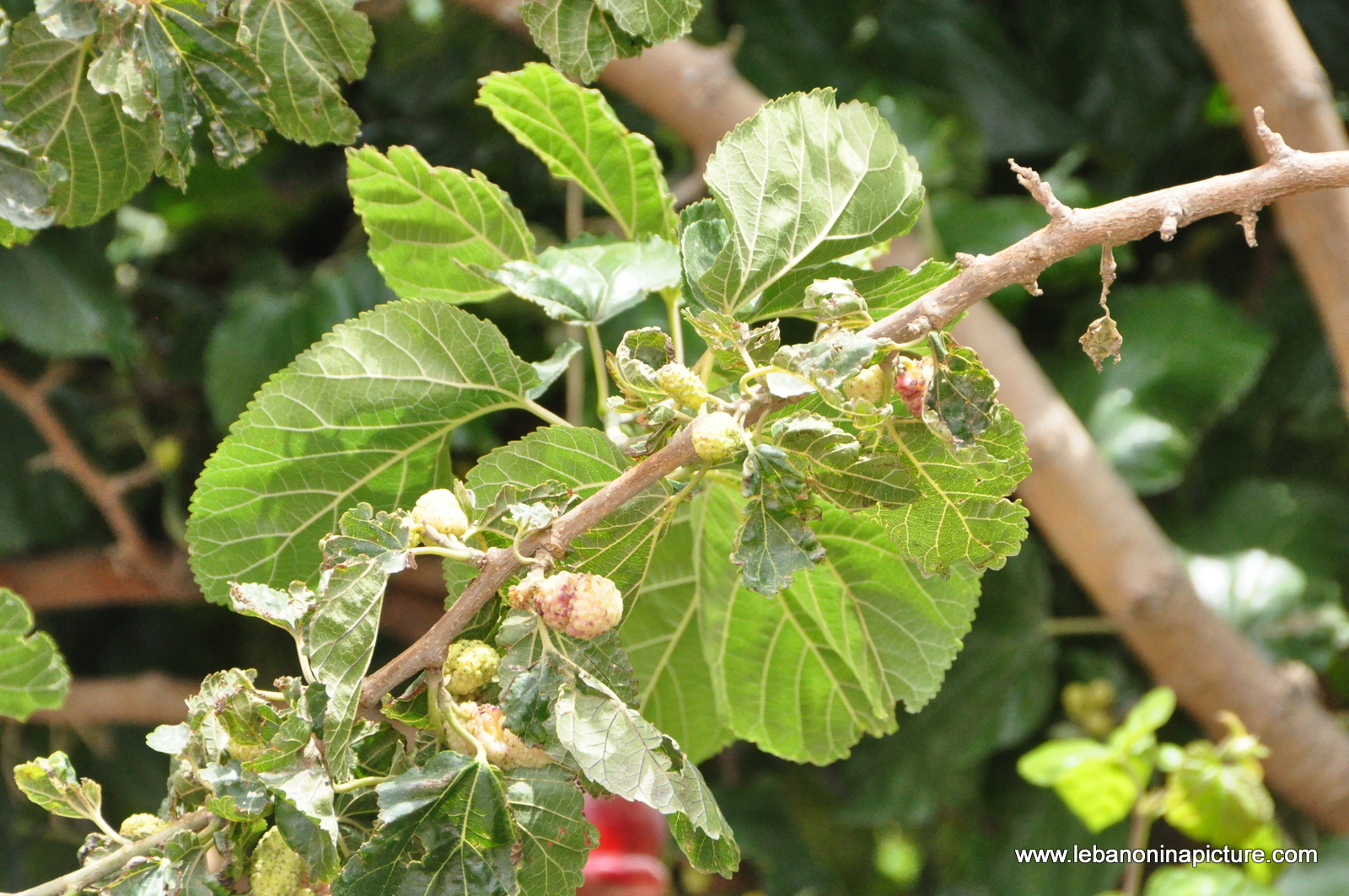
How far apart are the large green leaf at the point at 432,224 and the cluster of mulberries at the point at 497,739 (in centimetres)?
15

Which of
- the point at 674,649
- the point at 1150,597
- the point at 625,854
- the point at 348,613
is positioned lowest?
the point at 625,854

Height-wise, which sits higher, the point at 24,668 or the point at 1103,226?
the point at 1103,226

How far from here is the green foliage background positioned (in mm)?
815

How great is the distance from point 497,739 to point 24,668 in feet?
0.60

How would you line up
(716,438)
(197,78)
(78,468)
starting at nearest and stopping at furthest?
(716,438) < (197,78) < (78,468)

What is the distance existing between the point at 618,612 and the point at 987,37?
0.82m

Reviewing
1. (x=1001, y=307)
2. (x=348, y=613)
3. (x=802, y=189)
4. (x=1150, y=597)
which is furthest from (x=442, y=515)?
(x=1001, y=307)

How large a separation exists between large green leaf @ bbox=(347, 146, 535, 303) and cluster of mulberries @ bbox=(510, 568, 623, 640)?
14cm

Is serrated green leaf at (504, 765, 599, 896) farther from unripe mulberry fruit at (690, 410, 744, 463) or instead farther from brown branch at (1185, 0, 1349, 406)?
brown branch at (1185, 0, 1349, 406)

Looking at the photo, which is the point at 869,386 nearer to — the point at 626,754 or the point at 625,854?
the point at 626,754

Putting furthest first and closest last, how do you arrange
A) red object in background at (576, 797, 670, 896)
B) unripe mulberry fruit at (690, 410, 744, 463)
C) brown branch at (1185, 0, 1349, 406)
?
red object in background at (576, 797, 670, 896)
brown branch at (1185, 0, 1349, 406)
unripe mulberry fruit at (690, 410, 744, 463)

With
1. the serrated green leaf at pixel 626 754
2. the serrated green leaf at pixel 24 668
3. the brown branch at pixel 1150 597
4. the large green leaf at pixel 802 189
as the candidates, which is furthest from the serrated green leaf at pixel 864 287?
the brown branch at pixel 1150 597

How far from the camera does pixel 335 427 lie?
316 millimetres

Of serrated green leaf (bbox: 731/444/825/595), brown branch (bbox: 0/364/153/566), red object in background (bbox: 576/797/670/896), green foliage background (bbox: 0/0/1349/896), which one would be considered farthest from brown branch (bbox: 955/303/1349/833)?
brown branch (bbox: 0/364/153/566)
